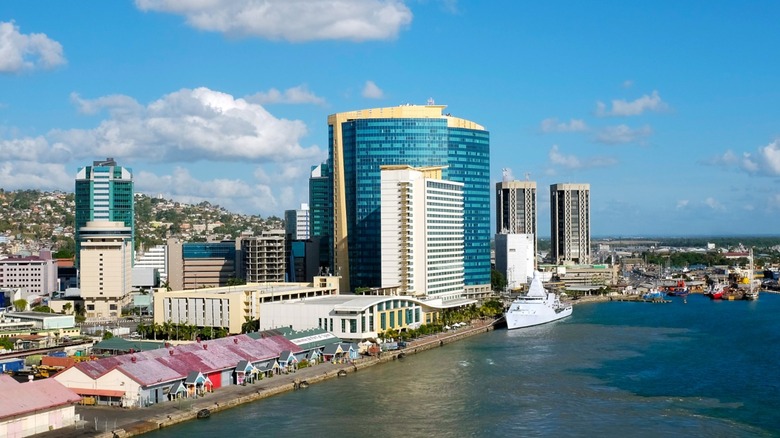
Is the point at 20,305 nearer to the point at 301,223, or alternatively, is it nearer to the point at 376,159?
the point at 376,159

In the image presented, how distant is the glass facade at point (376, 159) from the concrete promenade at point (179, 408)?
30666mm

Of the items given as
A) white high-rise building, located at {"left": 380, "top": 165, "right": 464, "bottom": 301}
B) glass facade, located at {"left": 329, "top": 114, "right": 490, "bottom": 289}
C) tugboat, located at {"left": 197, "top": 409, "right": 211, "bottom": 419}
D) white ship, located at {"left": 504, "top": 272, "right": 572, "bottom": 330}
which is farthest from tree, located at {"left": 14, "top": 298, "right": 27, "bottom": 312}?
tugboat, located at {"left": 197, "top": 409, "right": 211, "bottom": 419}

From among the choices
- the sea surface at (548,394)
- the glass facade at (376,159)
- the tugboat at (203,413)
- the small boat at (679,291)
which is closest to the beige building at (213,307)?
the sea surface at (548,394)

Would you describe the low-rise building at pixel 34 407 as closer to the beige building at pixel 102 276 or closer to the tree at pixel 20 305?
the beige building at pixel 102 276

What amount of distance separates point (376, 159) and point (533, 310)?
20121 millimetres

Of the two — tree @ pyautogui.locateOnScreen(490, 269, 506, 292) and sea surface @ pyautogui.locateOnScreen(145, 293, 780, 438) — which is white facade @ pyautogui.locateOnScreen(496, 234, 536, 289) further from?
sea surface @ pyautogui.locateOnScreen(145, 293, 780, 438)

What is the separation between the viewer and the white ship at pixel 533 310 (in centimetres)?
7912

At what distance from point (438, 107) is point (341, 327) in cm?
3309

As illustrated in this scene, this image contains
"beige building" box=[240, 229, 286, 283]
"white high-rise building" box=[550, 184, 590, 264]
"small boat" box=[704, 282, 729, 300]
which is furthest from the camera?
"white high-rise building" box=[550, 184, 590, 264]

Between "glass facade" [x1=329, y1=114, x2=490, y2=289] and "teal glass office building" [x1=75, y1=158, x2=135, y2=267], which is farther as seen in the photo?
"teal glass office building" [x1=75, y1=158, x2=135, y2=267]

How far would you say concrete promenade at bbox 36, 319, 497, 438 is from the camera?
119ft

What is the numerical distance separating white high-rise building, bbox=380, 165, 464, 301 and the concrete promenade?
23206mm

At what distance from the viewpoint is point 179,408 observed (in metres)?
40.5

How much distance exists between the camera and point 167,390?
139ft
